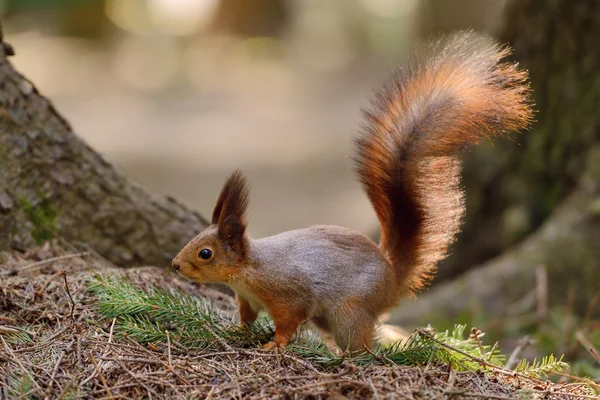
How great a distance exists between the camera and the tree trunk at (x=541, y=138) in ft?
11.7

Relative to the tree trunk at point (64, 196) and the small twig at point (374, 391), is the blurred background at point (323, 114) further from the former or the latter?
the small twig at point (374, 391)

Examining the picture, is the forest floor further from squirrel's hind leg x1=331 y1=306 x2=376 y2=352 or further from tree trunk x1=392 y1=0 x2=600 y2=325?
tree trunk x1=392 y1=0 x2=600 y2=325

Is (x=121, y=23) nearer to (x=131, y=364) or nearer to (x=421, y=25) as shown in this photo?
(x=421, y=25)

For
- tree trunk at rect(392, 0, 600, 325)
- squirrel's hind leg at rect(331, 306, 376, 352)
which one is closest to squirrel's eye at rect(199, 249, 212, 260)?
squirrel's hind leg at rect(331, 306, 376, 352)

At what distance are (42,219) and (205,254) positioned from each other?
721 mm

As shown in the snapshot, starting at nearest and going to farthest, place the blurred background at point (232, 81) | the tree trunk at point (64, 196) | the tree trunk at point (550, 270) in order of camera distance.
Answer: the tree trunk at point (64, 196) < the tree trunk at point (550, 270) < the blurred background at point (232, 81)

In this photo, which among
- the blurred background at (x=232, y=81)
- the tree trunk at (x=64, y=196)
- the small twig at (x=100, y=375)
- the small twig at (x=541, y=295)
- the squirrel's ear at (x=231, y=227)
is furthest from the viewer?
the blurred background at (x=232, y=81)

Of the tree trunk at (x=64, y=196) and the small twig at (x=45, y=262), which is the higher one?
the tree trunk at (x=64, y=196)

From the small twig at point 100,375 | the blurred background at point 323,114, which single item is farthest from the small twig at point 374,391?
the blurred background at point 323,114

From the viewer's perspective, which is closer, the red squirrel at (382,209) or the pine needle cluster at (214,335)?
the pine needle cluster at (214,335)

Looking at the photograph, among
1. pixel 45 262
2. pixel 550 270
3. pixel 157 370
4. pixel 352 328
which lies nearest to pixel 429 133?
pixel 352 328

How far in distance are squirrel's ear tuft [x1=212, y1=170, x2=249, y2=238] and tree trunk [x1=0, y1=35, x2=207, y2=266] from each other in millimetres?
665

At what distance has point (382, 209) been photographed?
7.07 feet

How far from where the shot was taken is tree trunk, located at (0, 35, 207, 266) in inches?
90.1
